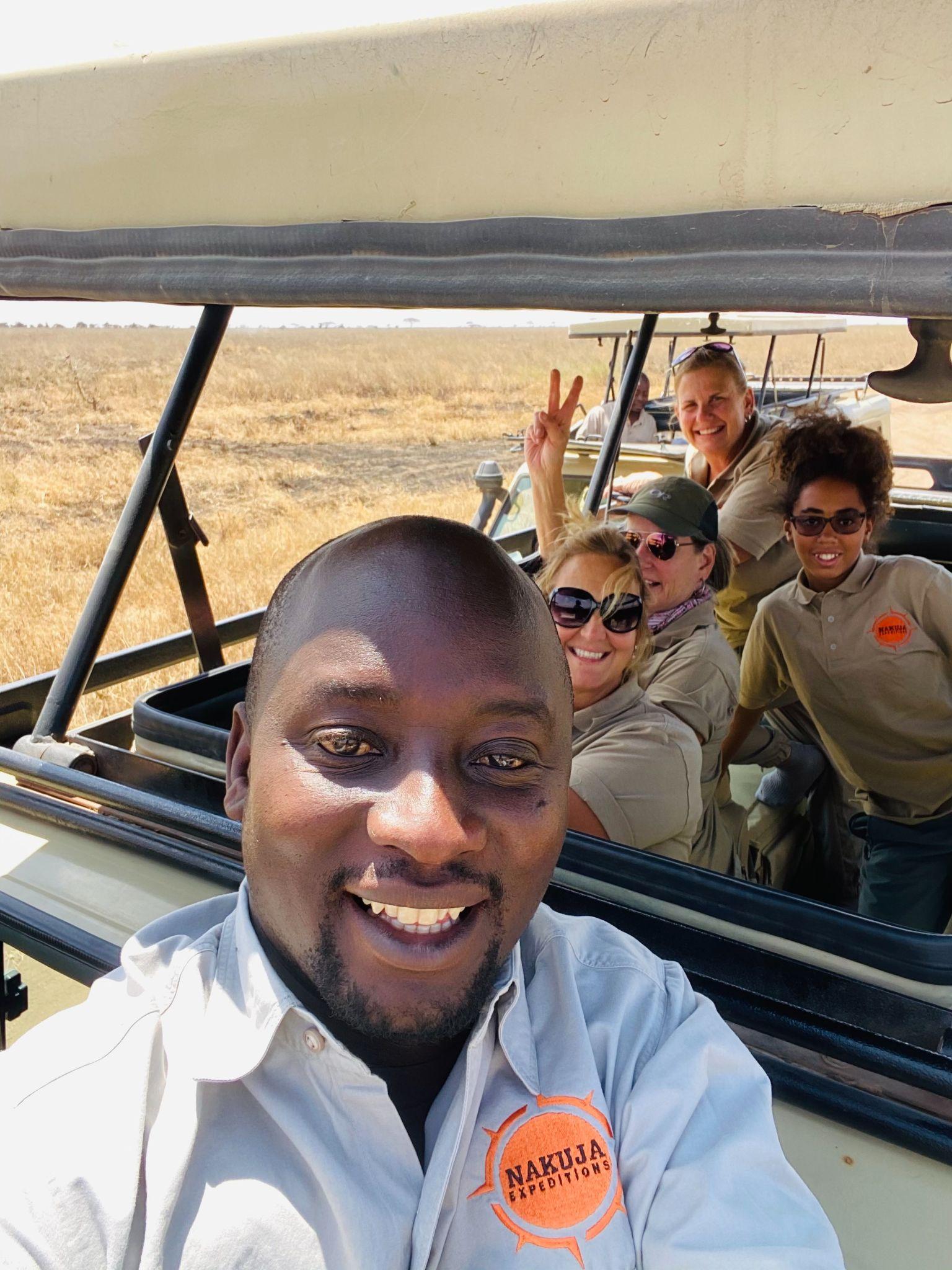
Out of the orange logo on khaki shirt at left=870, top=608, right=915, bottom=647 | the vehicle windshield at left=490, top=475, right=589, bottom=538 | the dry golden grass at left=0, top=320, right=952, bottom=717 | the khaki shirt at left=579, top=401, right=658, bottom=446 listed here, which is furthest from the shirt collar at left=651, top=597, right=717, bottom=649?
the dry golden grass at left=0, top=320, right=952, bottom=717

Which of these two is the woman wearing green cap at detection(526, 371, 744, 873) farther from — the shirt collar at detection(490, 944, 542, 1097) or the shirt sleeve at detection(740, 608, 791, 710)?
the shirt collar at detection(490, 944, 542, 1097)

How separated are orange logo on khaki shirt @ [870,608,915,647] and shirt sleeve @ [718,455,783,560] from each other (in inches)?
30.5

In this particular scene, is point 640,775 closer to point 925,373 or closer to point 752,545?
point 925,373

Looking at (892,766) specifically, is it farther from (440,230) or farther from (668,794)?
(440,230)

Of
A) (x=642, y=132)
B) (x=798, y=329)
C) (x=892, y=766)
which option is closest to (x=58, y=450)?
(x=798, y=329)

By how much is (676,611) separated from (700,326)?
3190mm

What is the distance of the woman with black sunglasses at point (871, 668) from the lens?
7.86 feet

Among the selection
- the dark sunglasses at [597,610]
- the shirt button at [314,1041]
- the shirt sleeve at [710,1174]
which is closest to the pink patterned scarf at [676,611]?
the dark sunglasses at [597,610]

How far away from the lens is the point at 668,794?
1783 mm

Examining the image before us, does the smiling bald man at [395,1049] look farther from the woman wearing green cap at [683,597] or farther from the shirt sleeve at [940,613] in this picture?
the shirt sleeve at [940,613]

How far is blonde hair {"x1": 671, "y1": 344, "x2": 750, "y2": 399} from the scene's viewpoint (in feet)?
12.2

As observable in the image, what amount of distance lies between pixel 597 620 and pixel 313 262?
1.17m

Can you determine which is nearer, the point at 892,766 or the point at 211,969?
the point at 211,969

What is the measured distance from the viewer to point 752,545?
3234 mm
